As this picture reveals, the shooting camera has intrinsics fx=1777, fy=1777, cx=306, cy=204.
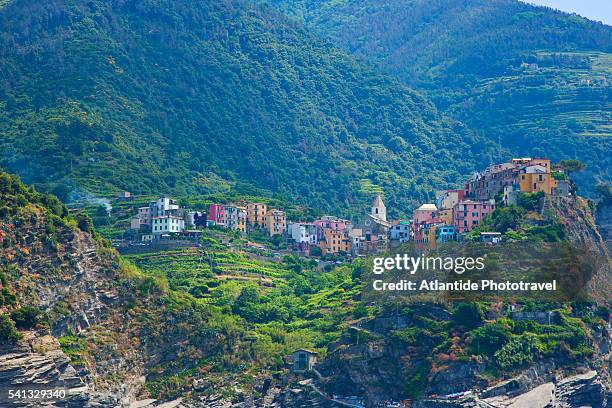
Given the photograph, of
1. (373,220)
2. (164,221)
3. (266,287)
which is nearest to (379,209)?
(373,220)

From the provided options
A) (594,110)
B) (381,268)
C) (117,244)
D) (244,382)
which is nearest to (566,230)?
(381,268)

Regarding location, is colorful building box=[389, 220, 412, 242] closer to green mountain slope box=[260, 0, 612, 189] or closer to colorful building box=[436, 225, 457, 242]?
colorful building box=[436, 225, 457, 242]

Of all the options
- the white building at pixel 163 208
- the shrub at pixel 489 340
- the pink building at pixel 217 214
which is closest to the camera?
the shrub at pixel 489 340

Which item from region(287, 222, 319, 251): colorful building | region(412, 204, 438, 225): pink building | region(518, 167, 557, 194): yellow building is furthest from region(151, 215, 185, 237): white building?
region(518, 167, 557, 194): yellow building

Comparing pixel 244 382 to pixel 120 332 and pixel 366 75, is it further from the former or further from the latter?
pixel 366 75

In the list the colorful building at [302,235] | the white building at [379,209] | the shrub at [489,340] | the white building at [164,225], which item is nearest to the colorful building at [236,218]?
the colorful building at [302,235]

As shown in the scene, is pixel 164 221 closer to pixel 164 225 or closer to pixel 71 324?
pixel 164 225

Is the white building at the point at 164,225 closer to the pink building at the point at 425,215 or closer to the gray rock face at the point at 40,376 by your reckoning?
the pink building at the point at 425,215
